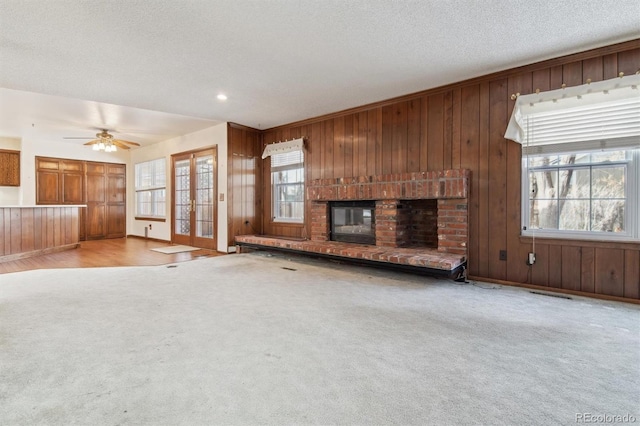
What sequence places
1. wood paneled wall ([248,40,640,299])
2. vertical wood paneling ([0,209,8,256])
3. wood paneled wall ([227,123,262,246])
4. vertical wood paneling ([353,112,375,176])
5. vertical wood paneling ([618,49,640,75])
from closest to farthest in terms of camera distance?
1. vertical wood paneling ([618,49,640,75])
2. wood paneled wall ([248,40,640,299])
3. vertical wood paneling ([353,112,375,176])
4. vertical wood paneling ([0,209,8,256])
5. wood paneled wall ([227,123,262,246])

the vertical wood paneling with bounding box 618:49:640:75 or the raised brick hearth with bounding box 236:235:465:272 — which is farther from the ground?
the vertical wood paneling with bounding box 618:49:640:75

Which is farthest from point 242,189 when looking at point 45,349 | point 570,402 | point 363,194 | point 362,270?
point 570,402

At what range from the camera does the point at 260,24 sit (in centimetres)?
268

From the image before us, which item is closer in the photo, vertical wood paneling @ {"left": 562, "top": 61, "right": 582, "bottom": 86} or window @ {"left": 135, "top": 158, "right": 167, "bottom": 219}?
vertical wood paneling @ {"left": 562, "top": 61, "right": 582, "bottom": 86}

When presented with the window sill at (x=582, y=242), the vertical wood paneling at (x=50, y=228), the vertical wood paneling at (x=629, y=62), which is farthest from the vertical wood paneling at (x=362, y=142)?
the vertical wood paneling at (x=50, y=228)

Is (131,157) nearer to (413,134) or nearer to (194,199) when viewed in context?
(194,199)

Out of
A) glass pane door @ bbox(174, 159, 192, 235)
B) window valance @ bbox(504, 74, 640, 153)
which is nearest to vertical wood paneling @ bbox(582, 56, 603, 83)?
window valance @ bbox(504, 74, 640, 153)

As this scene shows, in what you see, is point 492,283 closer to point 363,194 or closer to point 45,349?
point 363,194

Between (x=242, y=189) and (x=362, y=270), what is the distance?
314 centimetres

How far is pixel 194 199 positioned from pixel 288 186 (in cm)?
221

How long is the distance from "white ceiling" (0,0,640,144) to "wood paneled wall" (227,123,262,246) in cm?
148

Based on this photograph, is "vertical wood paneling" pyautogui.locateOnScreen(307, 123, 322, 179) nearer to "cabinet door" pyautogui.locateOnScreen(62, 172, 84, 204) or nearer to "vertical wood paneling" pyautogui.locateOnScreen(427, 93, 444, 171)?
"vertical wood paneling" pyautogui.locateOnScreen(427, 93, 444, 171)

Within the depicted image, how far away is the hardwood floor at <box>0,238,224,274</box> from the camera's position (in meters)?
4.85

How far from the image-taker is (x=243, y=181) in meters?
6.33
